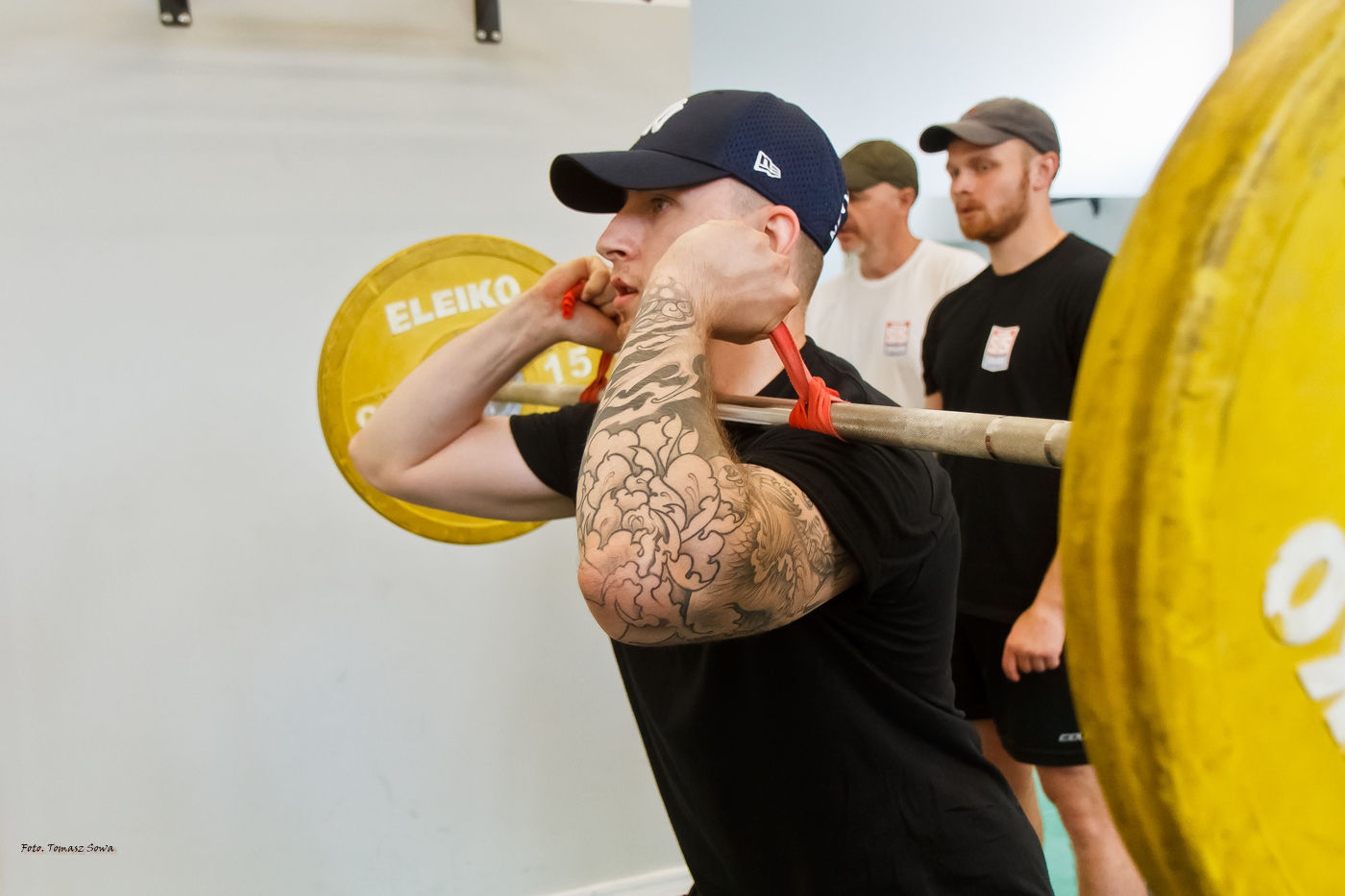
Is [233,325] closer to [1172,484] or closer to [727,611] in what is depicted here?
[727,611]

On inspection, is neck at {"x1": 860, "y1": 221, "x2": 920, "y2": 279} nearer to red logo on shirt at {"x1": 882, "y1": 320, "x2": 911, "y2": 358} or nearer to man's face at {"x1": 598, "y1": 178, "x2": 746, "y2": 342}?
red logo on shirt at {"x1": 882, "y1": 320, "x2": 911, "y2": 358}

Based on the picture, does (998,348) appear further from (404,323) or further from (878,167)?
(404,323)

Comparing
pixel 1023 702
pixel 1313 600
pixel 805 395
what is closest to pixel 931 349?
pixel 1023 702

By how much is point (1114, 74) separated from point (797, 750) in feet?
14.5

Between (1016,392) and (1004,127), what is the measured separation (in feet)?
2.13

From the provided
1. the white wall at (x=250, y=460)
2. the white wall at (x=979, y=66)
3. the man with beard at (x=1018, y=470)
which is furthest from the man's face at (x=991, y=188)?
the white wall at (x=979, y=66)

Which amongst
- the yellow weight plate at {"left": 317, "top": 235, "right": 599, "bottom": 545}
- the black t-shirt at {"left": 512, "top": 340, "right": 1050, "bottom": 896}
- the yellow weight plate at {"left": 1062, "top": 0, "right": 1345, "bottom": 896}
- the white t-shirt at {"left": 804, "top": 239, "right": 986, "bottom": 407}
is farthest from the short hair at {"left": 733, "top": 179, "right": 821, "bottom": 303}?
the white t-shirt at {"left": 804, "top": 239, "right": 986, "bottom": 407}

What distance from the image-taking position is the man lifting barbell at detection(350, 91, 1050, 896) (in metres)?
0.76

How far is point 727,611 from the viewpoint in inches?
30.0

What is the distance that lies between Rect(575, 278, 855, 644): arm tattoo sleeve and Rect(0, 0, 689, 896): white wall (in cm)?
133

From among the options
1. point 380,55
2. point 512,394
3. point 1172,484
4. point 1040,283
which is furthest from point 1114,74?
point 1172,484

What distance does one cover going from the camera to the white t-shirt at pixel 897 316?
2582 millimetres

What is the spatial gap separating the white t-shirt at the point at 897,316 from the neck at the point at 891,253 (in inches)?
0.8

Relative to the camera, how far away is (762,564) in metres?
0.76
